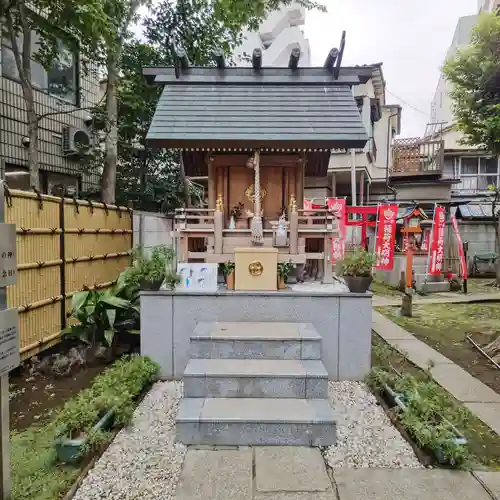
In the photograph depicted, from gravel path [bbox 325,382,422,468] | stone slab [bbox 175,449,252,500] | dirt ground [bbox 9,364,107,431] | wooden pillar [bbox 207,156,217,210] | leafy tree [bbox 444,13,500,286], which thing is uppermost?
leafy tree [bbox 444,13,500,286]

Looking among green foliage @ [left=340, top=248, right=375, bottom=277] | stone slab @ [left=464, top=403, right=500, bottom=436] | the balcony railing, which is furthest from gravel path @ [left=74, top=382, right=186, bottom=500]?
the balcony railing

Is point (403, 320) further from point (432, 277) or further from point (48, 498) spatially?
point (48, 498)

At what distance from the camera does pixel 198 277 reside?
5730 millimetres

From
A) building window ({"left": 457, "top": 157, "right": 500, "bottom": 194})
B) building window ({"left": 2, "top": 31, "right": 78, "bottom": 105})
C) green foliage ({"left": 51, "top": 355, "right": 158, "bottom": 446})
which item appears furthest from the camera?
building window ({"left": 457, "top": 157, "right": 500, "bottom": 194})

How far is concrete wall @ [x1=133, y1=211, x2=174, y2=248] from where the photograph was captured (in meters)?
Answer: 10.1

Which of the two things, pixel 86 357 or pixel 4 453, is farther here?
pixel 86 357

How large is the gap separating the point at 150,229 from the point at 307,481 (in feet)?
28.6

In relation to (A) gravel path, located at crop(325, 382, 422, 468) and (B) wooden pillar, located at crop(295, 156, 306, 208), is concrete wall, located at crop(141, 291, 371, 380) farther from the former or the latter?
(B) wooden pillar, located at crop(295, 156, 306, 208)

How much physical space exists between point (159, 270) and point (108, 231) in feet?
11.8

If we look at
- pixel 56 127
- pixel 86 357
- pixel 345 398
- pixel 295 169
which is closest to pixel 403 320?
pixel 295 169

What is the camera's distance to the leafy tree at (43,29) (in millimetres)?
7102

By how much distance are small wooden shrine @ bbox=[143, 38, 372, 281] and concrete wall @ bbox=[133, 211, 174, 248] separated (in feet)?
8.93

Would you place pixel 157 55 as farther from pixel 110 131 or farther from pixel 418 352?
pixel 418 352

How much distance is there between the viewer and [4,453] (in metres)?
2.75
